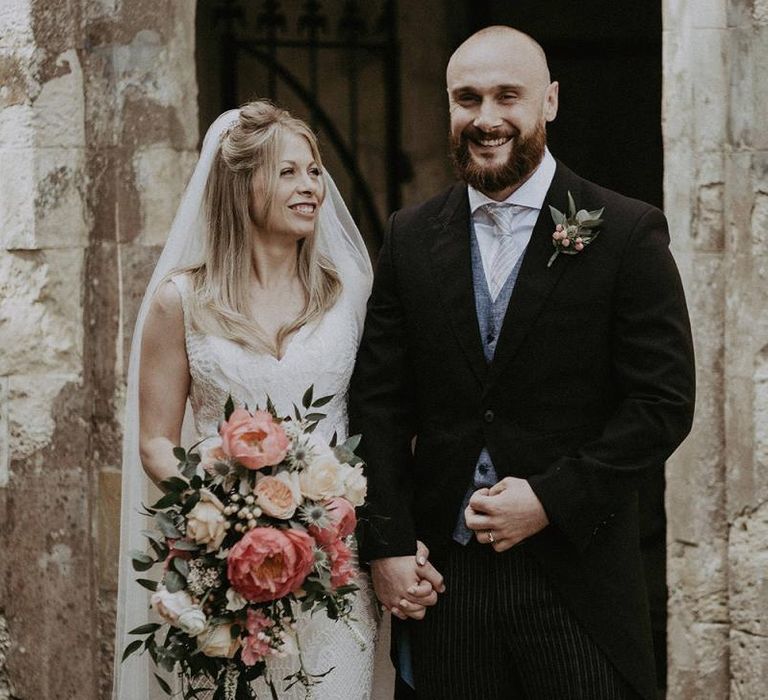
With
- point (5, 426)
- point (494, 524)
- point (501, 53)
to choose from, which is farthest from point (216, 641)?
point (5, 426)

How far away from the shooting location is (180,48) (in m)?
4.26

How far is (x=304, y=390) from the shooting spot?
10.1 feet

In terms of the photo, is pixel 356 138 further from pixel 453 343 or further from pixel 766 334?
pixel 453 343

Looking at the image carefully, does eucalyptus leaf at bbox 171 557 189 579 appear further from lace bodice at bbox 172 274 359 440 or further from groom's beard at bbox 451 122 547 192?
groom's beard at bbox 451 122 547 192

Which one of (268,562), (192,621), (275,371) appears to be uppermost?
(275,371)

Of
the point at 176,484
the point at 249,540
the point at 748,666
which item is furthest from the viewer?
the point at 748,666

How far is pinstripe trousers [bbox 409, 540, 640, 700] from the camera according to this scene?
2775 millimetres

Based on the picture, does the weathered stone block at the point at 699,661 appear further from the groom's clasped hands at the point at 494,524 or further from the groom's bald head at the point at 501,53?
the groom's bald head at the point at 501,53

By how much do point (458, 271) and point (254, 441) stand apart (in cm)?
64

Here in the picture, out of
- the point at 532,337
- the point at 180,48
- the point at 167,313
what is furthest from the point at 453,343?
the point at 180,48

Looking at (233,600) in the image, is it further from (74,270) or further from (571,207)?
(74,270)

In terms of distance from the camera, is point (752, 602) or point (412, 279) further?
point (752, 602)

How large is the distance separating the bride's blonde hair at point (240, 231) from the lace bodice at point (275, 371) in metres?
0.03

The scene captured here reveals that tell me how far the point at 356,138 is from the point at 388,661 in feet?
10.5
